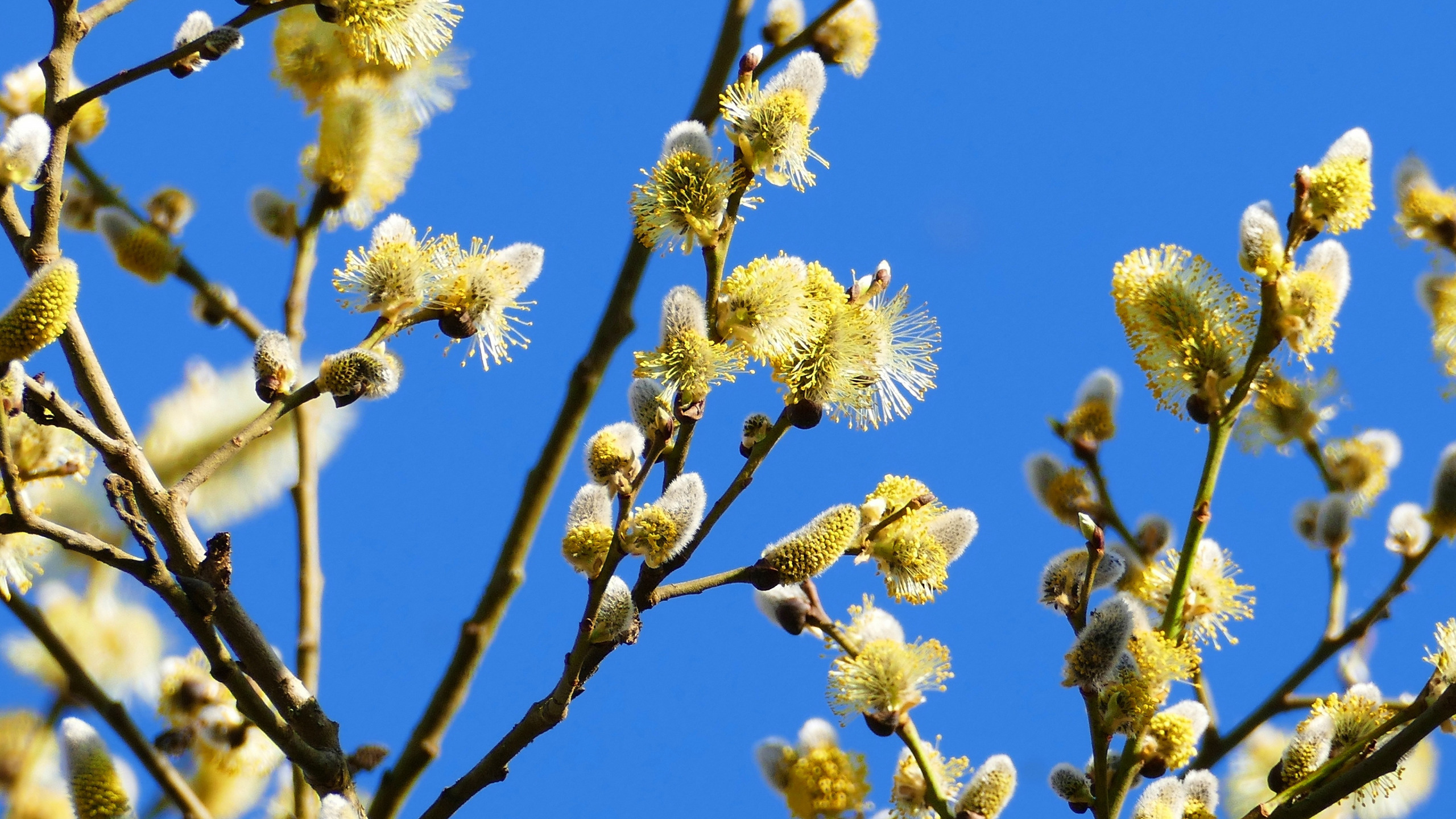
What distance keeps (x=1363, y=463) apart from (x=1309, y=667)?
0.47 m

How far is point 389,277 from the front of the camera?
1709 millimetres

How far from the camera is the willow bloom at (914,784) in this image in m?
1.85

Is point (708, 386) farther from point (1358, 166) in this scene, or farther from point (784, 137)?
point (1358, 166)

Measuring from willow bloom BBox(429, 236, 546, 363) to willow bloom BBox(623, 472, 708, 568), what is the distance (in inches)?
17.1

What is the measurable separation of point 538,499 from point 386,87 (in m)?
0.79

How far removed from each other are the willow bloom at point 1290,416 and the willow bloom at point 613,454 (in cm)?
114

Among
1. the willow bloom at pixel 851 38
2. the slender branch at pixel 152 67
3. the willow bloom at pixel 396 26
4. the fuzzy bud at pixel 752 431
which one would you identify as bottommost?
the fuzzy bud at pixel 752 431

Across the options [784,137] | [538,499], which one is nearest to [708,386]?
[784,137]

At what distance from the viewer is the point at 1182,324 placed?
1.88 m

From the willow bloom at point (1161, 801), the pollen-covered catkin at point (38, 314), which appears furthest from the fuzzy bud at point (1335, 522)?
the pollen-covered catkin at point (38, 314)

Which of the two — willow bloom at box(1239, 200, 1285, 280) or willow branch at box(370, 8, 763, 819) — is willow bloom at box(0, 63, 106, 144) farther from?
willow bloom at box(1239, 200, 1285, 280)

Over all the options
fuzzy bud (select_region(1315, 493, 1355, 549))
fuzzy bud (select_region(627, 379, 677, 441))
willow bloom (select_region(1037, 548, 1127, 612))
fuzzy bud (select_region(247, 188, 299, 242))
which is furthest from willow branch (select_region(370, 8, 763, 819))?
fuzzy bud (select_region(1315, 493, 1355, 549))

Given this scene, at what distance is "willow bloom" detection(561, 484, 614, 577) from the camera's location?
1.51 metres

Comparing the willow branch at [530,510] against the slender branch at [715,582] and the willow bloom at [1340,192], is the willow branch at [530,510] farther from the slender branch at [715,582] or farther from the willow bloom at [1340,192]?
the willow bloom at [1340,192]
